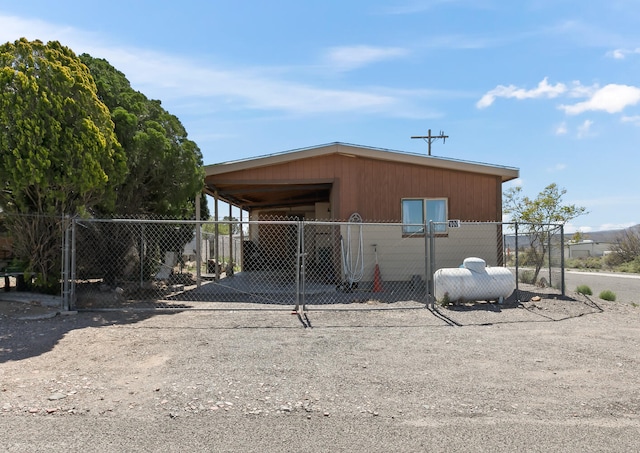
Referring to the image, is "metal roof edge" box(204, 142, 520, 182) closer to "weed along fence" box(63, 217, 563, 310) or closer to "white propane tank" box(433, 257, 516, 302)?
"weed along fence" box(63, 217, 563, 310)

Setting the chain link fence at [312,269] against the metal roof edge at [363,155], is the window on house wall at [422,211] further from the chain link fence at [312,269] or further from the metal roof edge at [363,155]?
the metal roof edge at [363,155]

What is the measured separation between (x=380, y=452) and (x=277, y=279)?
11.3 metres

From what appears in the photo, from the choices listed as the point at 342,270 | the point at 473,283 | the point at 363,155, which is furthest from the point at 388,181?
the point at 473,283

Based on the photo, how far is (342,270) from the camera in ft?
38.0

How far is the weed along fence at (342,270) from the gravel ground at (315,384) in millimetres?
1321

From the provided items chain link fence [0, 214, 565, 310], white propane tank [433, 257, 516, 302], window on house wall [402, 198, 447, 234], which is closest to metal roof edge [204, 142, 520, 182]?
window on house wall [402, 198, 447, 234]

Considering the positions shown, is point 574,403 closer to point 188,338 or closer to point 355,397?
point 355,397

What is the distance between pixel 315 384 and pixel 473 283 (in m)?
5.19

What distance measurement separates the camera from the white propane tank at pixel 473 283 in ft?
29.1

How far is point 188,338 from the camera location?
650 cm

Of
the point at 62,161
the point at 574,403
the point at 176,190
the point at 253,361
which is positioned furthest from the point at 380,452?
the point at 176,190

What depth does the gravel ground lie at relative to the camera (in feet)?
11.5

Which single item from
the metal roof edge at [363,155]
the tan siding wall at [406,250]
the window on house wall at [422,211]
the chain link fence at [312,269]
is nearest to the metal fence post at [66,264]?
the chain link fence at [312,269]

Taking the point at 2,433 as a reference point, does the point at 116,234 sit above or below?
above
